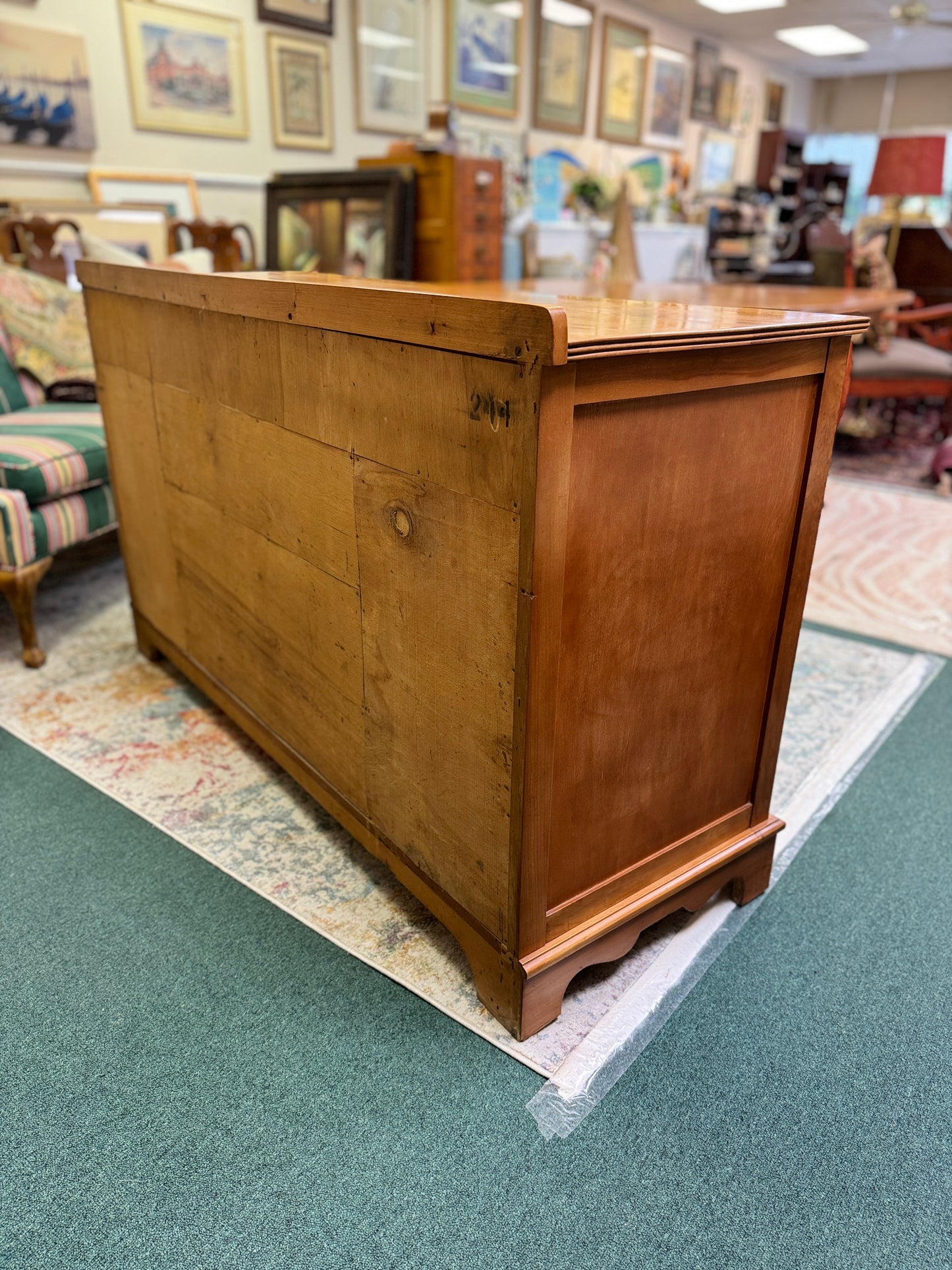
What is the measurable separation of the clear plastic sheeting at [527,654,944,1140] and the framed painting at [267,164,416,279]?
2994 mm

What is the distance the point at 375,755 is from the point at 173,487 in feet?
2.80

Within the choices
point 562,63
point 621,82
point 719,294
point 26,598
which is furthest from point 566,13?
A: point 26,598

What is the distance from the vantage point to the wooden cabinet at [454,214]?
157 inches

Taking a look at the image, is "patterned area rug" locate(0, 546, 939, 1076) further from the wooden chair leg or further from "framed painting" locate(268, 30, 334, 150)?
"framed painting" locate(268, 30, 334, 150)

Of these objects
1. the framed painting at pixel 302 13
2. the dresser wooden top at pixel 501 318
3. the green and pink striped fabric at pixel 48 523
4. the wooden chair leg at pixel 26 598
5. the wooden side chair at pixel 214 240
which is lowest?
the wooden chair leg at pixel 26 598

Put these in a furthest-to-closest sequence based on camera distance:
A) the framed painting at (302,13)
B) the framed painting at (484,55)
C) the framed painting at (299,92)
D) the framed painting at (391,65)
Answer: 1. the framed painting at (484,55)
2. the framed painting at (391,65)
3. the framed painting at (299,92)
4. the framed painting at (302,13)

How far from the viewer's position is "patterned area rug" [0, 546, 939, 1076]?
1318 millimetres

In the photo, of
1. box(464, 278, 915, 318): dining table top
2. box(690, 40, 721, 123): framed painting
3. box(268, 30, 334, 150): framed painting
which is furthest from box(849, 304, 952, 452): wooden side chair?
box(690, 40, 721, 123): framed painting

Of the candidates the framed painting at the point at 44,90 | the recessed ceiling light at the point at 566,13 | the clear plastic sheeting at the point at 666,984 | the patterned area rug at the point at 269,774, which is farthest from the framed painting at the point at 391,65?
the clear plastic sheeting at the point at 666,984

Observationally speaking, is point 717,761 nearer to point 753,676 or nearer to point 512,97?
point 753,676

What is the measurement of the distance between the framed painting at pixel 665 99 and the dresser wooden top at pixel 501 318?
7395mm

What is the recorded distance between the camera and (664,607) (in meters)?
1.13

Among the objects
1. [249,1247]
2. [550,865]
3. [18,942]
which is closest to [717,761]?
[550,865]

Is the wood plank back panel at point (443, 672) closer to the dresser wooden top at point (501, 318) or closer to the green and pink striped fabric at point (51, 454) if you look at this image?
the dresser wooden top at point (501, 318)
